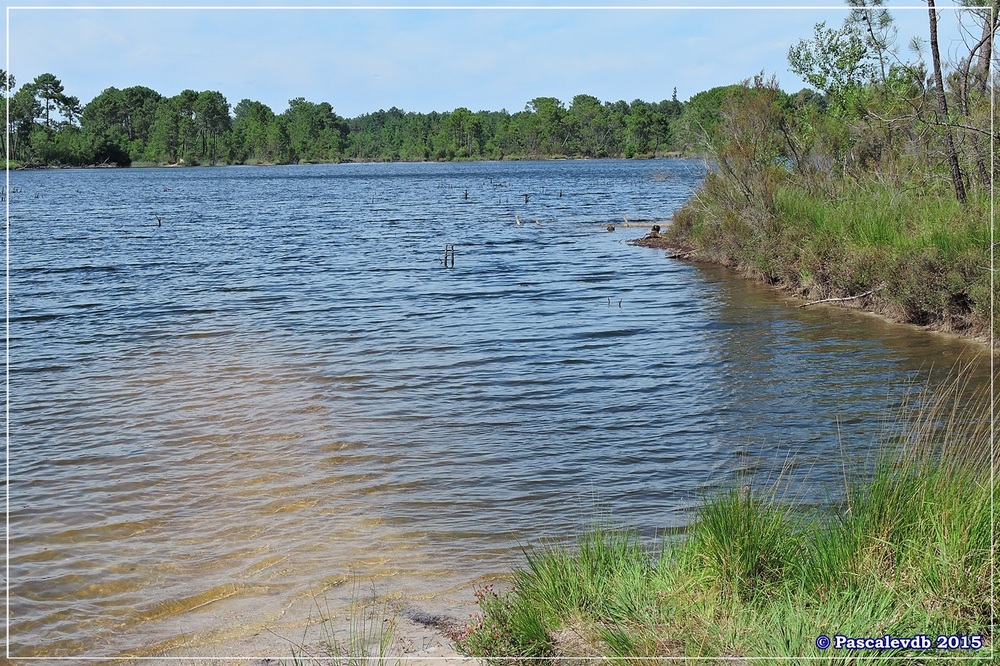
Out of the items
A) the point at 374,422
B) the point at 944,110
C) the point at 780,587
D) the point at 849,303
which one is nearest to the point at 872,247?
the point at 849,303

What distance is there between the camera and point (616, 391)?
Answer: 13094 mm

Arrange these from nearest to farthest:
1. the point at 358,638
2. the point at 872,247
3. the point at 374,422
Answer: the point at 358,638, the point at 374,422, the point at 872,247

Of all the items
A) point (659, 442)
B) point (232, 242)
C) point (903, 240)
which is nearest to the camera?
point (659, 442)

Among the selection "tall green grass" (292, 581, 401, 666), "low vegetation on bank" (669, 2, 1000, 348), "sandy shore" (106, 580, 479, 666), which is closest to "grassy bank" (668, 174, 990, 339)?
"low vegetation on bank" (669, 2, 1000, 348)

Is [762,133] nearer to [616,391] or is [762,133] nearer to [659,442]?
[616,391]

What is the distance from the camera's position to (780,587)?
17.0ft

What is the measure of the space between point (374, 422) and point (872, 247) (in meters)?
10.1

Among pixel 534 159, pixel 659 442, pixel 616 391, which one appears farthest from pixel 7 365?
pixel 534 159

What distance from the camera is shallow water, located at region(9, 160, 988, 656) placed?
7.48 m

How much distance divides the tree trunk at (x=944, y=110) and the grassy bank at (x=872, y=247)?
48cm

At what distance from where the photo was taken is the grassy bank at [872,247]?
571 inches

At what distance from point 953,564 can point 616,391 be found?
827 cm

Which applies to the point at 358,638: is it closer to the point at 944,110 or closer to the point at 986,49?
the point at 944,110

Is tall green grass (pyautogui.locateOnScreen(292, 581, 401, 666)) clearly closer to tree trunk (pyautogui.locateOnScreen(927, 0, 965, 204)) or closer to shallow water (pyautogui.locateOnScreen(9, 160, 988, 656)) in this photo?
shallow water (pyautogui.locateOnScreen(9, 160, 988, 656))
